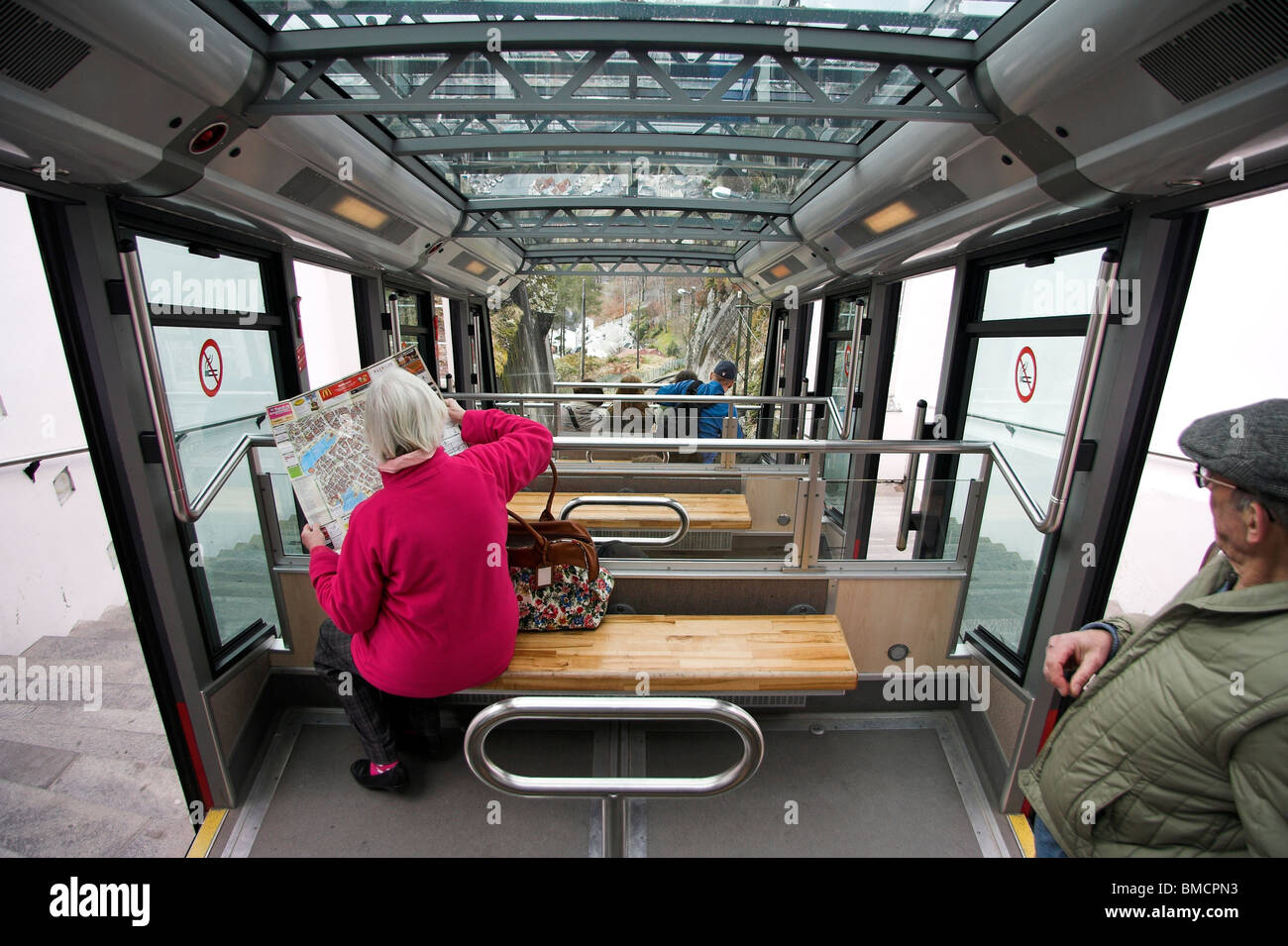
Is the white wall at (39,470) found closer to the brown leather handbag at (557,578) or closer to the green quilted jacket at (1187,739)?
the brown leather handbag at (557,578)

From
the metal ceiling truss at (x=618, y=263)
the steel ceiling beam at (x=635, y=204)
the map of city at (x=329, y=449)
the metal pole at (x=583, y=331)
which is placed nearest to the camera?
the map of city at (x=329, y=449)

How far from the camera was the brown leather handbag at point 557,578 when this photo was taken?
2.33 m

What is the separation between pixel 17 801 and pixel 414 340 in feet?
15.1

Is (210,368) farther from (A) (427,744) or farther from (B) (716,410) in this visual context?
(B) (716,410)

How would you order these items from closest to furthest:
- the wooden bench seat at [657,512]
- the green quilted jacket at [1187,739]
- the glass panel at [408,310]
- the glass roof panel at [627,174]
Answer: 1. the green quilted jacket at [1187,739]
2. the wooden bench seat at [657,512]
3. the glass roof panel at [627,174]
4. the glass panel at [408,310]

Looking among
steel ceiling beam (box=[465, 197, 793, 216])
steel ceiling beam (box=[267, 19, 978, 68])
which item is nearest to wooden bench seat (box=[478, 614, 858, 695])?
steel ceiling beam (box=[267, 19, 978, 68])

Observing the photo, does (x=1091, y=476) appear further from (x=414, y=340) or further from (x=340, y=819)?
(x=414, y=340)

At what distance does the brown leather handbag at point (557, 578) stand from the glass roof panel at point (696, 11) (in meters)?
1.71

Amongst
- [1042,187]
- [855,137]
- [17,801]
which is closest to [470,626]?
[1042,187]

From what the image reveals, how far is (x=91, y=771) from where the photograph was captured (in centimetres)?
376

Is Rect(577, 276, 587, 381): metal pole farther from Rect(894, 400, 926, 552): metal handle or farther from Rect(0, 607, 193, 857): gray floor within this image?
Rect(894, 400, 926, 552): metal handle

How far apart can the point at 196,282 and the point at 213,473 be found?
1.03m

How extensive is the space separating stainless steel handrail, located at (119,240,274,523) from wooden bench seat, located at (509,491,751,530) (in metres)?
1.71

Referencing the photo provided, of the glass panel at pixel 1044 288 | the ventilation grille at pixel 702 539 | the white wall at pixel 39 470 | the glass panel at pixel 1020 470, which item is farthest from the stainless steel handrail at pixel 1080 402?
the white wall at pixel 39 470
